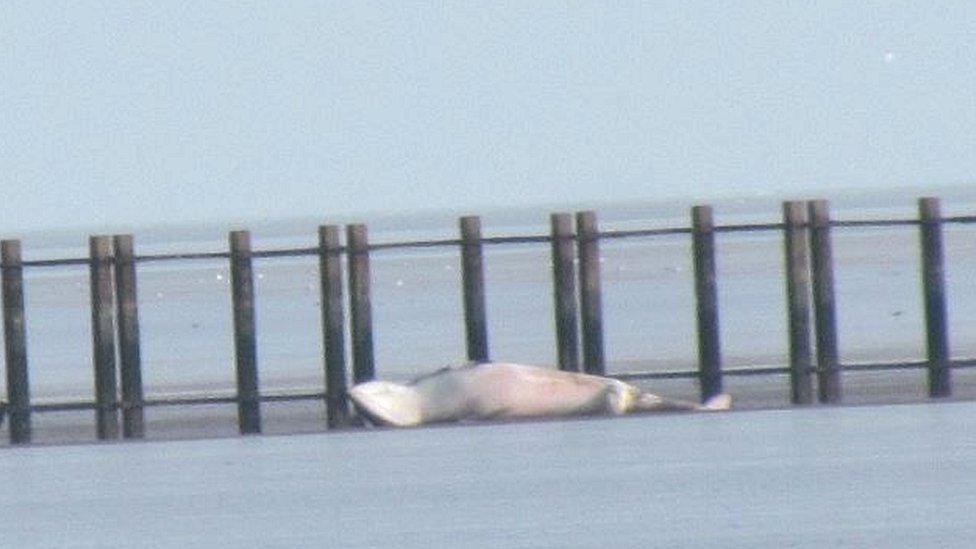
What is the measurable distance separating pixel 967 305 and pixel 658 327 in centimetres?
545

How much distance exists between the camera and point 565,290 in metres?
18.2

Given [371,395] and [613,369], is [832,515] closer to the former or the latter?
[371,395]

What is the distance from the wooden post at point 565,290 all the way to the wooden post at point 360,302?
127 cm

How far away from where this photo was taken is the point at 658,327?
139 ft

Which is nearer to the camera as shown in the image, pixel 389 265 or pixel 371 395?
pixel 371 395

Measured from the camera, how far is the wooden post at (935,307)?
716 inches

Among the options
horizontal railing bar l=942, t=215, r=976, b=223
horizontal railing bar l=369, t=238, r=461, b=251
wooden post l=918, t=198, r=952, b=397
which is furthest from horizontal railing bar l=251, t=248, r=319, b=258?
horizontal railing bar l=942, t=215, r=976, b=223

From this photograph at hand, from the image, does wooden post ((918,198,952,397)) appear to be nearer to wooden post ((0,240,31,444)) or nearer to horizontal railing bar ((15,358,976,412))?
horizontal railing bar ((15,358,976,412))

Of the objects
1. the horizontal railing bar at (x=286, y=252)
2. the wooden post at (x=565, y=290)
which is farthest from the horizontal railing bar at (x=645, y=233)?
the horizontal railing bar at (x=286, y=252)

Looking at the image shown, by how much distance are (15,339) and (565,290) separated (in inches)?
146

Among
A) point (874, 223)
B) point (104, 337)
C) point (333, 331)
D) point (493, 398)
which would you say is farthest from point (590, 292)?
point (104, 337)

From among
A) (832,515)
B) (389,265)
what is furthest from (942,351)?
(389,265)

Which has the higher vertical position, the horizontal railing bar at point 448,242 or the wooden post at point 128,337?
the horizontal railing bar at point 448,242

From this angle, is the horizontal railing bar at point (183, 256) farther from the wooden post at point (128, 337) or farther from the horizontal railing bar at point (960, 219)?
the horizontal railing bar at point (960, 219)
